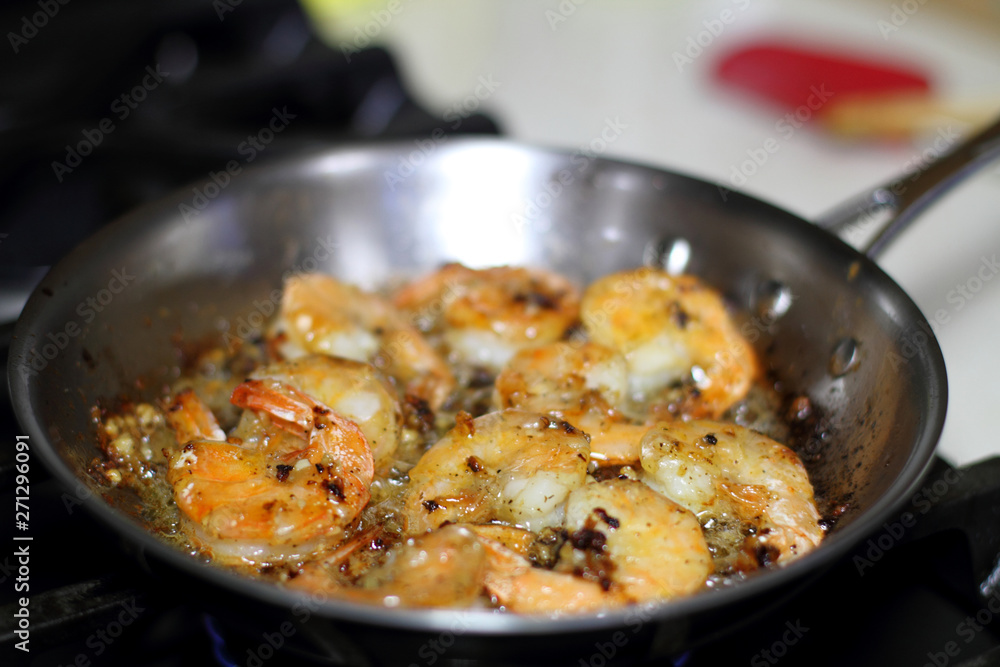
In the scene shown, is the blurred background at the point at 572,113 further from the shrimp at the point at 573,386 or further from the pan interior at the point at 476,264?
the shrimp at the point at 573,386

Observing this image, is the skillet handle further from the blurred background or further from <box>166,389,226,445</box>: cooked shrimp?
<box>166,389,226,445</box>: cooked shrimp

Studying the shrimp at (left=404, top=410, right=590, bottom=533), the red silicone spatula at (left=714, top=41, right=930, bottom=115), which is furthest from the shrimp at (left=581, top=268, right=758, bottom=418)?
the red silicone spatula at (left=714, top=41, right=930, bottom=115)

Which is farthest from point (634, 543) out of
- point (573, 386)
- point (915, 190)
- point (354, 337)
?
point (915, 190)

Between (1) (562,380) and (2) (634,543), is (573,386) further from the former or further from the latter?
(2) (634,543)

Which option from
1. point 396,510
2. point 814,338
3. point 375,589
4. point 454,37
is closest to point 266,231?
point 396,510

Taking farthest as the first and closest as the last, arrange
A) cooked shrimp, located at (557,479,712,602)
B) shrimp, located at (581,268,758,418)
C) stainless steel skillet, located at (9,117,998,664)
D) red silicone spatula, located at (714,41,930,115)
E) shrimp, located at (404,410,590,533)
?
1. red silicone spatula, located at (714,41,930,115)
2. shrimp, located at (581,268,758,418)
3. shrimp, located at (404,410,590,533)
4. cooked shrimp, located at (557,479,712,602)
5. stainless steel skillet, located at (9,117,998,664)

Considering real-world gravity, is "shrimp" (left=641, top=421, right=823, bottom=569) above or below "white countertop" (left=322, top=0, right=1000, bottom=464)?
above
